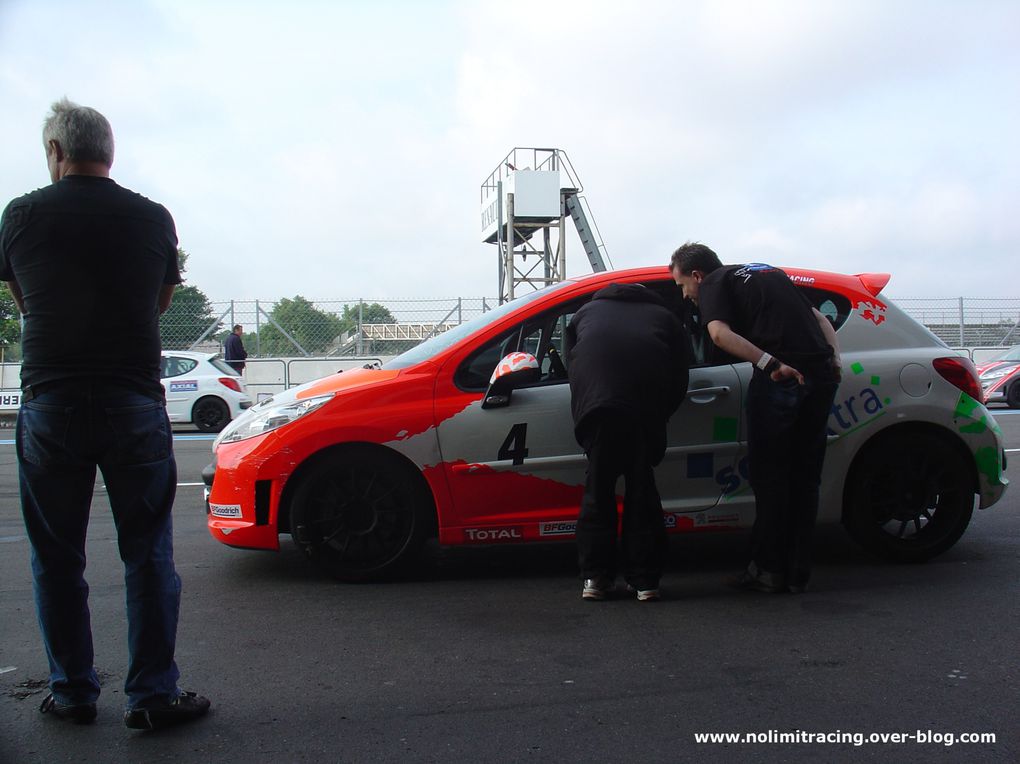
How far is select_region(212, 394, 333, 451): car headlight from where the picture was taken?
189 inches

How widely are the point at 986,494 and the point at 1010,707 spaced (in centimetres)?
216

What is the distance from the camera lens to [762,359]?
4.43m

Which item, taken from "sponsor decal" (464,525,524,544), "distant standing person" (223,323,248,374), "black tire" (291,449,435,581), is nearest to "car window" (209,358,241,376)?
"distant standing person" (223,323,248,374)

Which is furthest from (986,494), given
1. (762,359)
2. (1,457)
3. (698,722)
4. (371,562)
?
(1,457)

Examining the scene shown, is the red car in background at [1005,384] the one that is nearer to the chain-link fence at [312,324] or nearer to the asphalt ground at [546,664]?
the chain-link fence at [312,324]

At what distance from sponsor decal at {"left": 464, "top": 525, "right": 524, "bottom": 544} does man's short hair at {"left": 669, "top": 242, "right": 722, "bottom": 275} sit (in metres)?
1.50

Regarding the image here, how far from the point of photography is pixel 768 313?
446 centimetres

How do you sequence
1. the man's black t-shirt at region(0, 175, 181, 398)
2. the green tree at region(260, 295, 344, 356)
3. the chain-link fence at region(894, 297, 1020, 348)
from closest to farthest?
the man's black t-shirt at region(0, 175, 181, 398)
the green tree at region(260, 295, 344, 356)
the chain-link fence at region(894, 297, 1020, 348)

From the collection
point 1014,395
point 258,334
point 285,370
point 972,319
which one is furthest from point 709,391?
point 972,319

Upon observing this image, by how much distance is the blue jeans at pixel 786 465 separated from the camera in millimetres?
4488

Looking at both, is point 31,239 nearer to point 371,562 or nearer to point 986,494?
point 371,562

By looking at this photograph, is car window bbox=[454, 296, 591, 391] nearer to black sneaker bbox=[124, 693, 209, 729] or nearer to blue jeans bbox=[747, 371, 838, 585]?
blue jeans bbox=[747, 371, 838, 585]

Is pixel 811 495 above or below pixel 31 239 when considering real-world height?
below

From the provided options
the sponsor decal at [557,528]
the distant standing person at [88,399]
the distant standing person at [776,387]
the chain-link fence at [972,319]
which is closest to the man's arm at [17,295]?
the distant standing person at [88,399]
